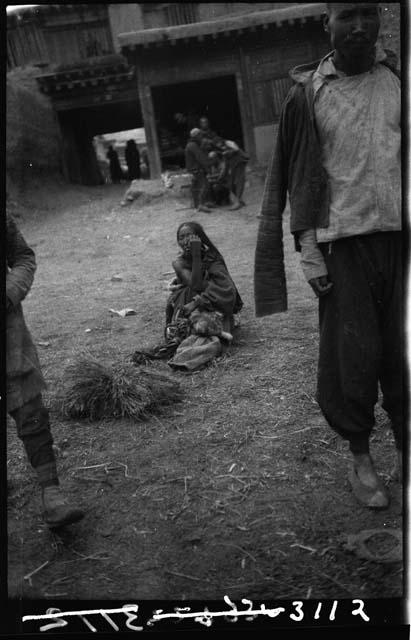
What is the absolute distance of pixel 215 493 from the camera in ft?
9.20

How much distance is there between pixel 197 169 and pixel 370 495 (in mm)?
10082

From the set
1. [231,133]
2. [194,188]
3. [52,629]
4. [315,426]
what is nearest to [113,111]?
[231,133]

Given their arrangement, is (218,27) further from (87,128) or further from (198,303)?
(198,303)

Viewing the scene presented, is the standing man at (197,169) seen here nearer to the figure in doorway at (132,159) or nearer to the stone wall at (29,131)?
the stone wall at (29,131)

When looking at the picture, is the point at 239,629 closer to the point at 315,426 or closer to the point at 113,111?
the point at 315,426

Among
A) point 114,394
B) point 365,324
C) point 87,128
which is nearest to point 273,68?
point 87,128

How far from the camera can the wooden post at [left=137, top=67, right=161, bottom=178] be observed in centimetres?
1361

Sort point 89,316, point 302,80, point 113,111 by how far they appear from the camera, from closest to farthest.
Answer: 1. point 302,80
2. point 89,316
3. point 113,111

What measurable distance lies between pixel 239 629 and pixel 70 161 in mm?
16968

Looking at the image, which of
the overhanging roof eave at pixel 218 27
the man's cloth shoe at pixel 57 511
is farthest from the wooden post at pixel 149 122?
the man's cloth shoe at pixel 57 511

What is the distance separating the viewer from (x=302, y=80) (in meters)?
2.41

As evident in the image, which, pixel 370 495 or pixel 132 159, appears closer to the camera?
pixel 370 495

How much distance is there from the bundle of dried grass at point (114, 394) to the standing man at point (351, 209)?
152 cm

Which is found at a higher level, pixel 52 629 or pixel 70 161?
pixel 52 629
